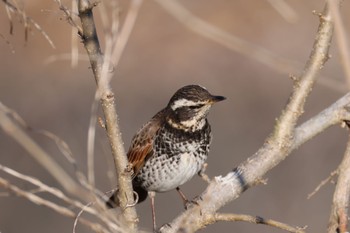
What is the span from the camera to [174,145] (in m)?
5.96

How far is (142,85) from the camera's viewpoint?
1427 centimetres

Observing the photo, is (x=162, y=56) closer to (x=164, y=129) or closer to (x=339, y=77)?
(x=339, y=77)

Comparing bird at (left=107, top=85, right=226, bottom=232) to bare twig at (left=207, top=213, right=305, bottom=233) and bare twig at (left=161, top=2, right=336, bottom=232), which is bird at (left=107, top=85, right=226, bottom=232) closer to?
bare twig at (left=161, top=2, right=336, bottom=232)

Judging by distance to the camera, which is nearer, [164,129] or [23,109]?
[164,129]

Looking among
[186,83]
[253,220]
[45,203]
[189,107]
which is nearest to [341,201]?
[253,220]

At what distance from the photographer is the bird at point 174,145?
591 cm

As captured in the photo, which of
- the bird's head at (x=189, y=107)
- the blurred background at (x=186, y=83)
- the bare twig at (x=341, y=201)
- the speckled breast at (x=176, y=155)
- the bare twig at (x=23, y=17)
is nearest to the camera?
the bare twig at (x=341, y=201)

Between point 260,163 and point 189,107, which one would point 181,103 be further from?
point 260,163

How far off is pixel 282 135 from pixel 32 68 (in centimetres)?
1089

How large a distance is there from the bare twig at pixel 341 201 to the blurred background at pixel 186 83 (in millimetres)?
6176

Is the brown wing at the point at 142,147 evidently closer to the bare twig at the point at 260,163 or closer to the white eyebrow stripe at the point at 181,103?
the white eyebrow stripe at the point at 181,103

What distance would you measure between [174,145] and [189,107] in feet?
0.91

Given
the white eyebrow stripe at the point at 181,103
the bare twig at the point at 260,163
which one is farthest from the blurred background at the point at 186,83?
the bare twig at the point at 260,163

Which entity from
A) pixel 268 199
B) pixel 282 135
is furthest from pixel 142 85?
pixel 282 135
